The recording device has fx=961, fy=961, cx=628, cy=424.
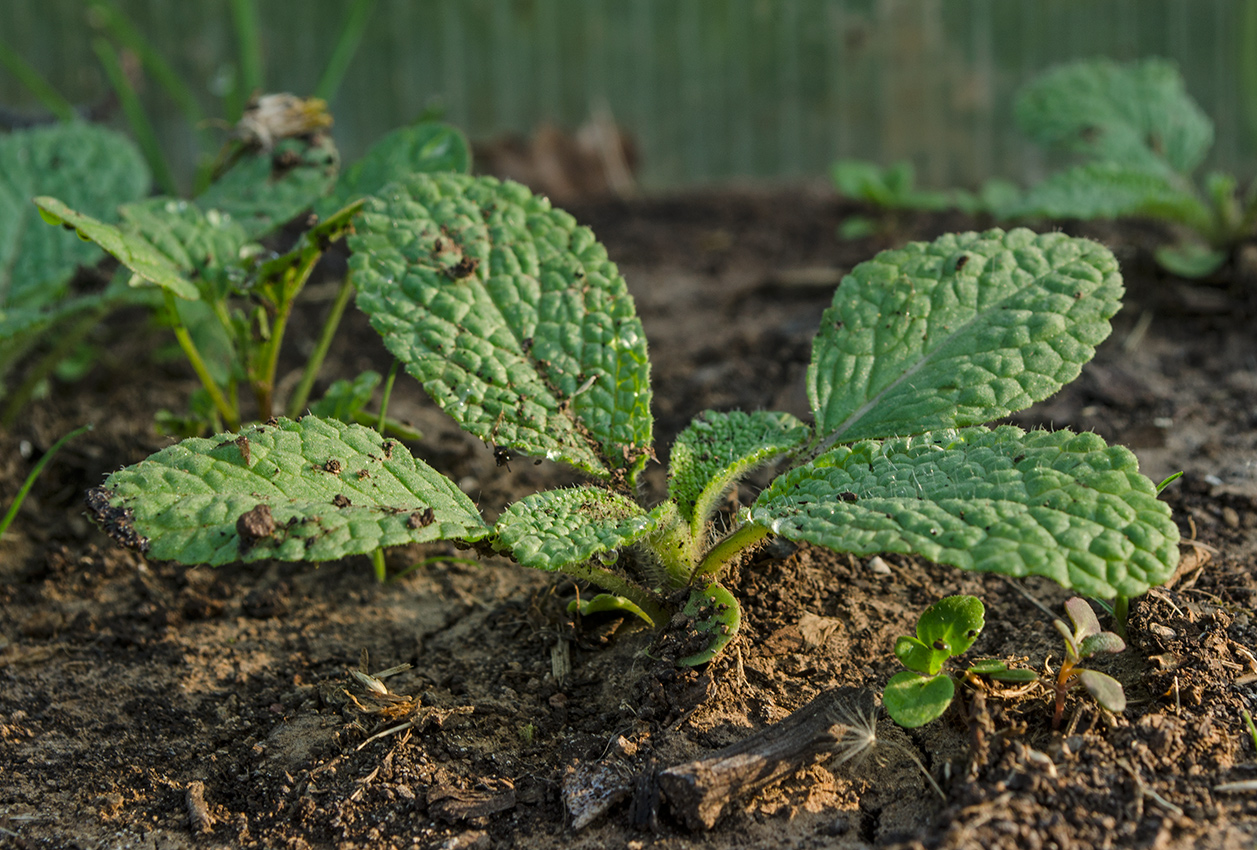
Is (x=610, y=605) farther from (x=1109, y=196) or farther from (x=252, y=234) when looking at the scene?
(x=1109, y=196)

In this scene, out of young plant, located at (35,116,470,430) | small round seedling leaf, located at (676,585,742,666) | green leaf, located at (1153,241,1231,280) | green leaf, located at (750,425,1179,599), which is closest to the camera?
green leaf, located at (750,425,1179,599)

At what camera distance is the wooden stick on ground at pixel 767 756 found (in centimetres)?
100

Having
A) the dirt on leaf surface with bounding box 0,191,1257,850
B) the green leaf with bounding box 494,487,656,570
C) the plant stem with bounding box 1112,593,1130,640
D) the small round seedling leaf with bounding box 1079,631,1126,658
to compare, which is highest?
the green leaf with bounding box 494,487,656,570

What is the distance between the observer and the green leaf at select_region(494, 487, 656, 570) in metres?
1.03

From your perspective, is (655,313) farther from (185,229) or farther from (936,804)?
(936,804)

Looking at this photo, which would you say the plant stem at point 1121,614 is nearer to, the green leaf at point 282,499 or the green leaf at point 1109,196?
the green leaf at point 282,499

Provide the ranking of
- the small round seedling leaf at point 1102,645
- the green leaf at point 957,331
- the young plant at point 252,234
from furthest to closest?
the young plant at point 252,234, the green leaf at point 957,331, the small round seedling leaf at point 1102,645

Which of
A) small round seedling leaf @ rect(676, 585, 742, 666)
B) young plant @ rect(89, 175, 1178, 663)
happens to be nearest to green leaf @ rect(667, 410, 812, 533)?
young plant @ rect(89, 175, 1178, 663)

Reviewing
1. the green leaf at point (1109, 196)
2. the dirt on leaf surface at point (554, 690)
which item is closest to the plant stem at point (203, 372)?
the dirt on leaf surface at point (554, 690)

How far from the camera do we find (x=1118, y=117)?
2.31 metres

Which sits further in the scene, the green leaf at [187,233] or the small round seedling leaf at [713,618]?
the green leaf at [187,233]

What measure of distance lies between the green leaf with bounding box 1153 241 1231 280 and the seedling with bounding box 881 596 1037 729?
1.52 metres

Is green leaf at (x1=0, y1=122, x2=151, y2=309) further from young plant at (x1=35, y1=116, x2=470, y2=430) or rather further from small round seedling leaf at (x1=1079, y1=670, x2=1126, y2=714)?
small round seedling leaf at (x1=1079, y1=670, x2=1126, y2=714)

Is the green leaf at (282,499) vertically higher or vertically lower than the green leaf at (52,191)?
lower
